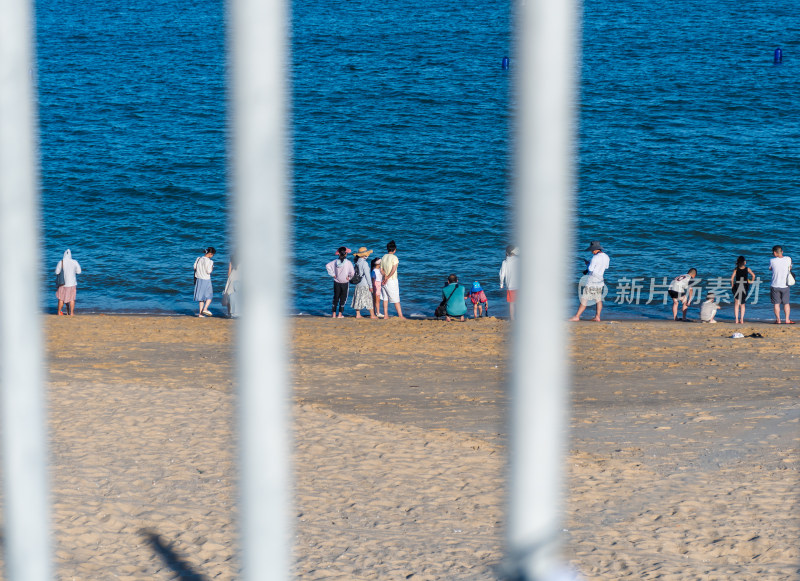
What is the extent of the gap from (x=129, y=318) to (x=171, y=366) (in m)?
5.56

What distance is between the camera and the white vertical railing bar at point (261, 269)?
6.76 ft

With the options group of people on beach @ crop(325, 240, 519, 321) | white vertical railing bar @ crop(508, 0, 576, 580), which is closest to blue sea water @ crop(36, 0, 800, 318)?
group of people on beach @ crop(325, 240, 519, 321)

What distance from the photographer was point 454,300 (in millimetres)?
18766

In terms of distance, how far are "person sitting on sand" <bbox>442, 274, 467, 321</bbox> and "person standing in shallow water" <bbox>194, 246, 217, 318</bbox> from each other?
4942mm

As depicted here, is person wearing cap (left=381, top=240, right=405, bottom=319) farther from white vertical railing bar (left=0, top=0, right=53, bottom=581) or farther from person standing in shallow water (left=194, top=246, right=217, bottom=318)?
white vertical railing bar (left=0, top=0, right=53, bottom=581)

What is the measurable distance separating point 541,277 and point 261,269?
0.64 m

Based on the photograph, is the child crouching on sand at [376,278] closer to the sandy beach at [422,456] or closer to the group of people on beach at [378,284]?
the group of people on beach at [378,284]

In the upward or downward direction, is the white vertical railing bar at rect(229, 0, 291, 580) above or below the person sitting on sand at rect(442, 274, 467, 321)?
above

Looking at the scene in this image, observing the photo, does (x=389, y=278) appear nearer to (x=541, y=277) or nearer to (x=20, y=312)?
(x=20, y=312)

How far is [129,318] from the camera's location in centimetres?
1995

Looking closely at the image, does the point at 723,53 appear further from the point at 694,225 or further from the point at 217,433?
the point at 217,433

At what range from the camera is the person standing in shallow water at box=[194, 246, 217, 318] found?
18.9 metres

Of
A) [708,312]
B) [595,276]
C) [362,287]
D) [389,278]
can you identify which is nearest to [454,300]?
[389,278]
